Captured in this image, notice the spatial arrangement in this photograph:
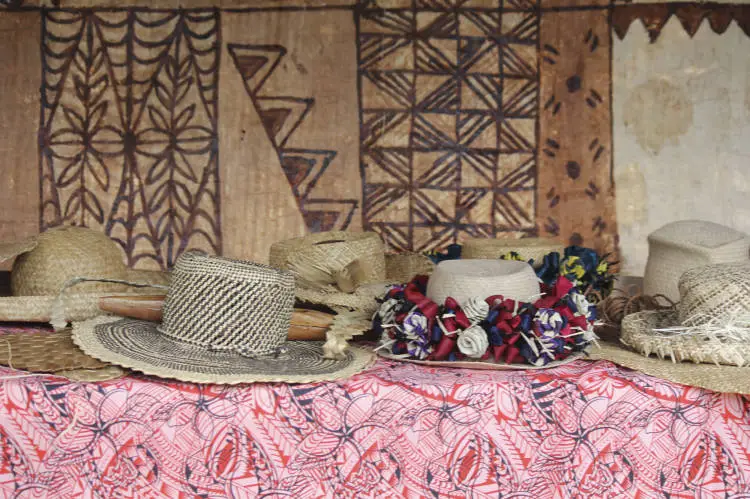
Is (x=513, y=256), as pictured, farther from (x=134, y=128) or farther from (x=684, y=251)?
(x=134, y=128)

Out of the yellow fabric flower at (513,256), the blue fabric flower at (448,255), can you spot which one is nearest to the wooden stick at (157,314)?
the blue fabric flower at (448,255)

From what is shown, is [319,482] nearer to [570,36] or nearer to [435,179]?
[435,179]

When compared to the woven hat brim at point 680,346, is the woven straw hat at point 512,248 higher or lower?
higher

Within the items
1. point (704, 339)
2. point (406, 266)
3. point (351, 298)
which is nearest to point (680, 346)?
point (704, 339)

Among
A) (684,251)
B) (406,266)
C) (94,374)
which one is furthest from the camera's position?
(406,266)

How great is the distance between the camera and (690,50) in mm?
3775

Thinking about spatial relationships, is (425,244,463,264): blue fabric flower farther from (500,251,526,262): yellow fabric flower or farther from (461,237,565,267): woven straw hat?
(500,251,526,262): yellow fabric flower

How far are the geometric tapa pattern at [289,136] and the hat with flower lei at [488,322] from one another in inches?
87.9

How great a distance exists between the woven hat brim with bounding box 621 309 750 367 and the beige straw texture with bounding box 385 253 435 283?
31.6 inches

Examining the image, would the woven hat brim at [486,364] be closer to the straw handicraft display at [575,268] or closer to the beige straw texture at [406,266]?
the straw handicraft display at [575,268]

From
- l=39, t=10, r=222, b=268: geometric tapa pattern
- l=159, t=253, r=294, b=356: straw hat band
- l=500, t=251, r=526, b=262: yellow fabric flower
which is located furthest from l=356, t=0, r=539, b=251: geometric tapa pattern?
l=159, t=253, r=294, b=356: straw hat band

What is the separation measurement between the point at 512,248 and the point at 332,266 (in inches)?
19.0

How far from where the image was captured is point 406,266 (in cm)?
250

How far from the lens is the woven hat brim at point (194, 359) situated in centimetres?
141
